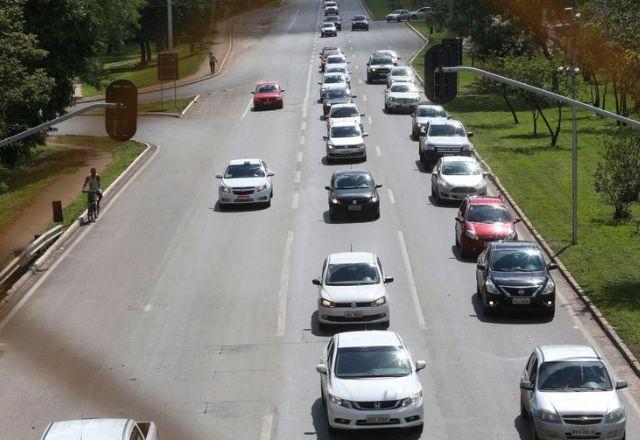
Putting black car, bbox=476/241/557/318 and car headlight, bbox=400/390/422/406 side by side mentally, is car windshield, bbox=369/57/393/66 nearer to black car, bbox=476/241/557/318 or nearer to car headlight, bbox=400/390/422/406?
black car, bbox=476/241/557/318

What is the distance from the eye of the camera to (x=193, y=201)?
4544 centimetres

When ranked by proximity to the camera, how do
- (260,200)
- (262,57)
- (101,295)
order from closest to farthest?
(101,295) < (260,200) < (262,57)

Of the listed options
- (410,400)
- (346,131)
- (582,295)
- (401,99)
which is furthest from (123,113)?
(401,99)

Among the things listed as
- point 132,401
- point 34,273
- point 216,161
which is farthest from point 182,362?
point 216,161

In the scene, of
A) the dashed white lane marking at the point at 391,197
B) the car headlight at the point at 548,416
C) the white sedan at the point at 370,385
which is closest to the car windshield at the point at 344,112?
the dashed white lane marking at the point at 391,197

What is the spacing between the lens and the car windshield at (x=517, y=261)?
2909 cm

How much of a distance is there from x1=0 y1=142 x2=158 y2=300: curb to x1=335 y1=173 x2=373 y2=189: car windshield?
365 inches

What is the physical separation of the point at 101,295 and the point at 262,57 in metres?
69.8

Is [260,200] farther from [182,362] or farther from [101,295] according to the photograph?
[182,362]

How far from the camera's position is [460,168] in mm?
43000

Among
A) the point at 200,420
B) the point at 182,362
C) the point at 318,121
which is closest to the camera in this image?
the point at 200,420

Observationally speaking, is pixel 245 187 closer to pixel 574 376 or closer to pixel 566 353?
pixel 566 353

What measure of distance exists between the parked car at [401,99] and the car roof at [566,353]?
4511 cm

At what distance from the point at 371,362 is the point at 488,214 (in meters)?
14.8
